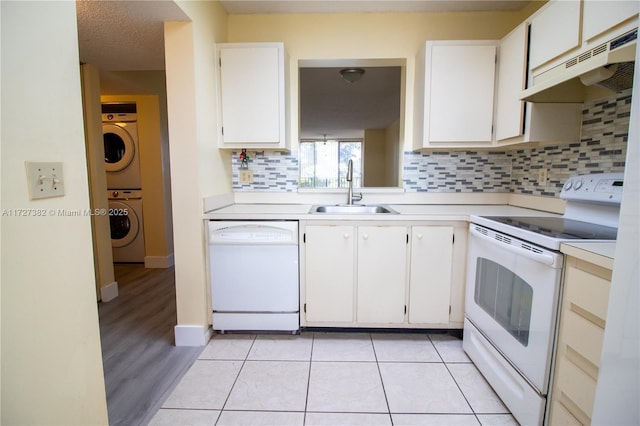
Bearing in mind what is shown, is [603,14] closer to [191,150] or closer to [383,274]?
[383,274]

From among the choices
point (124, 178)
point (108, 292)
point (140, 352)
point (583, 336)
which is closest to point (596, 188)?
point (583, 336)

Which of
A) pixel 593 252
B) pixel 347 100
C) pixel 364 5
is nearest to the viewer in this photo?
pixel 593 252

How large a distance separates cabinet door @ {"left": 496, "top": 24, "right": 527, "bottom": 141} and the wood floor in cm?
250

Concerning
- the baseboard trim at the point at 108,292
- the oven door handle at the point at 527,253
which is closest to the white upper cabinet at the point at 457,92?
the oven door handle at the point at 527,253

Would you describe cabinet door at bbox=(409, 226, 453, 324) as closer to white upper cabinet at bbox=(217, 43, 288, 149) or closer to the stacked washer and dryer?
white upper cabinet at bbox=(217, 43, 288, 149)

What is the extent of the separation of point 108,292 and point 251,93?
2.21 meters

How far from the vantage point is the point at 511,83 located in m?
1.94

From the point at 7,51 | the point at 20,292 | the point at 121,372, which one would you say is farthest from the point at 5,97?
the point at 121,372

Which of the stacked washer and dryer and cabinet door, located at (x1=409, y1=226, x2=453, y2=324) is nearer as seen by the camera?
cabinet door, located at (x1=409, y1=226, x2=453, y2=324)

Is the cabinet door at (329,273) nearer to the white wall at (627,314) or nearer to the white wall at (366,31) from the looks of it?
the white wall at (366,31)

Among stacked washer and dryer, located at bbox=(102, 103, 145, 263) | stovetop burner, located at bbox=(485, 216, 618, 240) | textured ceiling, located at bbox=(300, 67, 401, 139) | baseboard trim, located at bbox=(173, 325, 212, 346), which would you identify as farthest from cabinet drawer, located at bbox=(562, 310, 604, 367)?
stacked washer and dryer, located at bbox=(102, 103, 145, 263)

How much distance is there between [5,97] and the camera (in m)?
0.76

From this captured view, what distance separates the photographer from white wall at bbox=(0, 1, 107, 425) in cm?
77

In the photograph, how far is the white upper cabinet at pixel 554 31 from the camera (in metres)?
1.45
